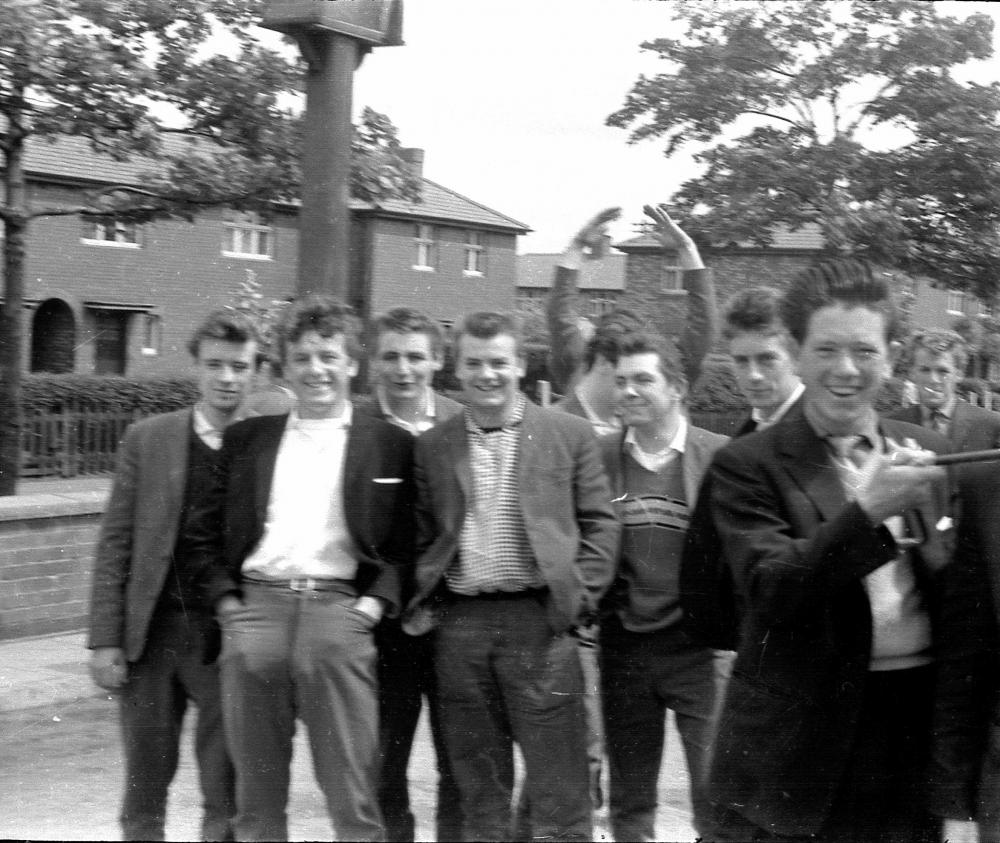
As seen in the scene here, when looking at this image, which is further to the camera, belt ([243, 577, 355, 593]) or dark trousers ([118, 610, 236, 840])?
dark trousers ([118, 610, 236, 840])

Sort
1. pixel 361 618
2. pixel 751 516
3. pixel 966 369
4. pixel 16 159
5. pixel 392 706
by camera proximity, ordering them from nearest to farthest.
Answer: pixel 751 516 < pixel 361 618 < pixel 392 706 < pixel 966 369 < pixel 16 159

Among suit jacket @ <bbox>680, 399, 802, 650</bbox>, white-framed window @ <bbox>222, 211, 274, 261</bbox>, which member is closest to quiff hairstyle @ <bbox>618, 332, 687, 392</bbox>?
suit jacket @ <bbox>680, 399, 802, 650</bbox>

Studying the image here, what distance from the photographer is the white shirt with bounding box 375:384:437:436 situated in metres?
3.52

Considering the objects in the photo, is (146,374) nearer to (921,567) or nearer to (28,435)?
(28,435)

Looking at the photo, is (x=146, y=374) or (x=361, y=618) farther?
(x=146, y=374)

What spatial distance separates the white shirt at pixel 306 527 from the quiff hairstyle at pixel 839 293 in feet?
Answer: 4.30

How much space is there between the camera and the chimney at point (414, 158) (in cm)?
400

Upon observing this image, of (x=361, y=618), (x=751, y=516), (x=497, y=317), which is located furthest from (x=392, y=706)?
(x=751, y=516)

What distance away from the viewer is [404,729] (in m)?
3.40

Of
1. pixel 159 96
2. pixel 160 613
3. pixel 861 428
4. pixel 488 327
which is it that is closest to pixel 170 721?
pixel 160 613

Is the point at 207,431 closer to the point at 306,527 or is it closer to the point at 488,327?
the point at 306,527

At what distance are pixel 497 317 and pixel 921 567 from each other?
142 centimetres

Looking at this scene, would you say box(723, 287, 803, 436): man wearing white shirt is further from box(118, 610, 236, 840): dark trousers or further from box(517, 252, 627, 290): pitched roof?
box(118, 610, 236, 840): dark trousers

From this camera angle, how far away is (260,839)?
3148mm
